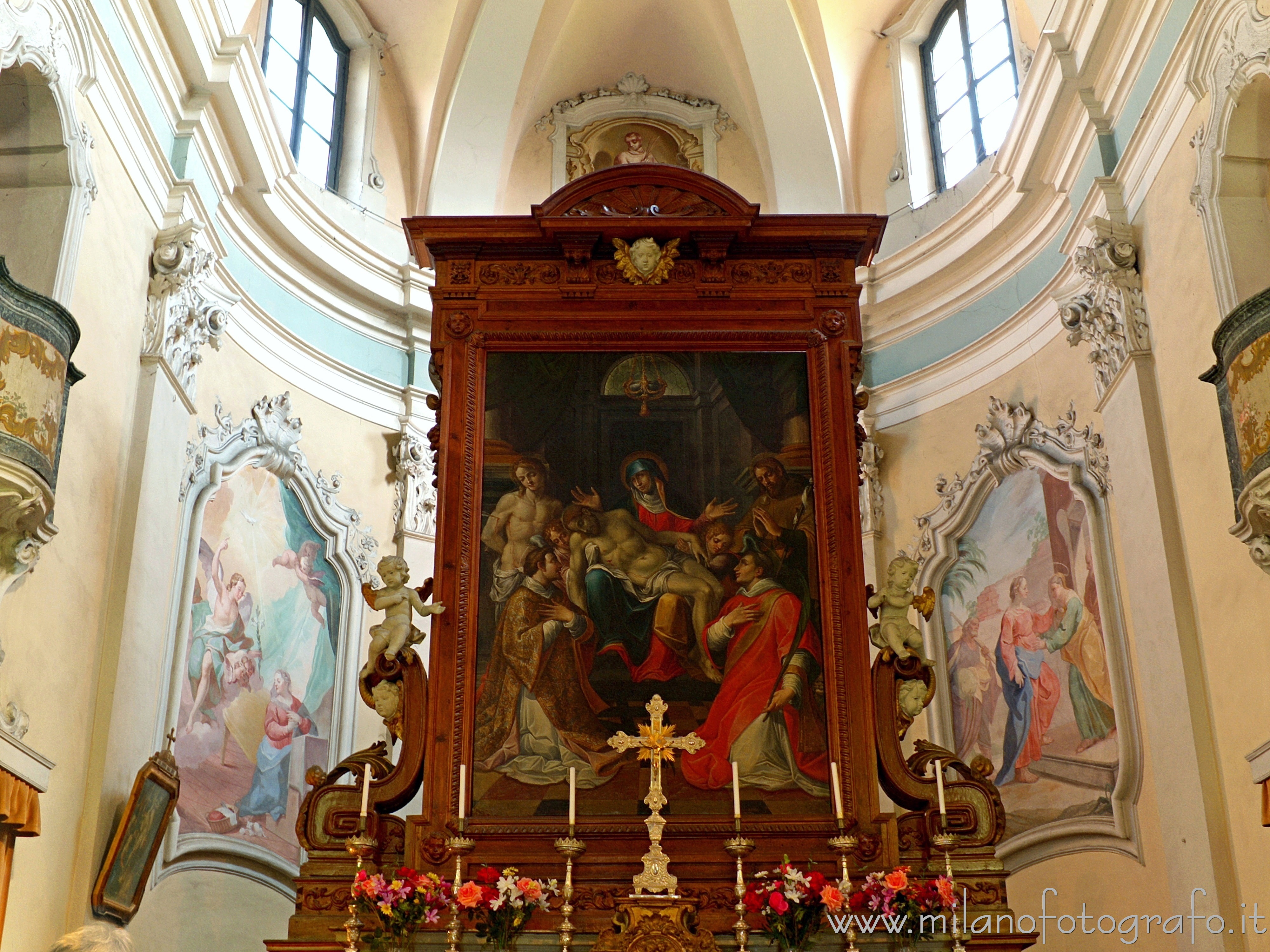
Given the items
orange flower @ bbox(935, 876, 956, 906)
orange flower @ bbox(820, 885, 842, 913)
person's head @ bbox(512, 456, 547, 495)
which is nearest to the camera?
orange flower @ bbox(820, 885, 842, 913)

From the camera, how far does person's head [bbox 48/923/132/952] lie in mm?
3361

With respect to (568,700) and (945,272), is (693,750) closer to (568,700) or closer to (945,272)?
(568,700)

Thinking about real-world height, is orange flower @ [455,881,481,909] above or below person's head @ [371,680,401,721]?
below

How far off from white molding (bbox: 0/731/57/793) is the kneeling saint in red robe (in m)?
3.39

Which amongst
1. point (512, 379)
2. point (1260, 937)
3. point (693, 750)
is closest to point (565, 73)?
point (512, 379)

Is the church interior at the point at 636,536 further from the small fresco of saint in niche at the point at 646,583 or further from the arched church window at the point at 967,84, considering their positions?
the arched church window at the point at 967,84

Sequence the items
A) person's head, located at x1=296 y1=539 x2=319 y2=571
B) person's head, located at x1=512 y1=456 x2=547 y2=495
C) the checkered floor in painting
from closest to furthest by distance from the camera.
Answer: the checkered floor in painting
person's head, located at x1=512 y1=456 x2=547 y2=495
person's head, located at x1=296 y1=539 x2=319 y2=571

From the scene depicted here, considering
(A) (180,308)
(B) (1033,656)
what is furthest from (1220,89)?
(A) (180,308)

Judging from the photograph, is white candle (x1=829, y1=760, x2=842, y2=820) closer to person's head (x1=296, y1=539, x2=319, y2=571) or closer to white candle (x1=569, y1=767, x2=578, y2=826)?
white candle (x1=569, y1=767, x2=578, y2=826)

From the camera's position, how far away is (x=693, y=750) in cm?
712

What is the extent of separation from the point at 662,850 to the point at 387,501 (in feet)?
19.8

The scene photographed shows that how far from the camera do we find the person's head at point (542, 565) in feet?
26.2

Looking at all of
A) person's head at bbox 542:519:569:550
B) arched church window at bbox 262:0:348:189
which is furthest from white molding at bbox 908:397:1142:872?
arched church window at bbox 262:0:348:189

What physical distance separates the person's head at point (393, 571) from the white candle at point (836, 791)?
8.16ft
